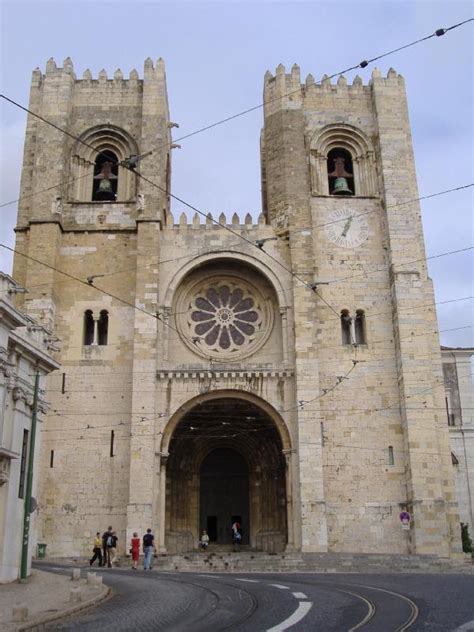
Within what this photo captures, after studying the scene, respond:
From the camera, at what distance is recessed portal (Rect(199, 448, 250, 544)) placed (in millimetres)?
26844

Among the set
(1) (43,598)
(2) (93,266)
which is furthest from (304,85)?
(1) (43,598)

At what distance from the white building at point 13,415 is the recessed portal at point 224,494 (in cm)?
1181

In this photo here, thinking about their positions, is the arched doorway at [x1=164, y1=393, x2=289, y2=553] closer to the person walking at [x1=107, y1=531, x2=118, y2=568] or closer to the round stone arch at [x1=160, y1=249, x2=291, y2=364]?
the round stone arch at [x1=160, y1=249, x2=291, y2=364]

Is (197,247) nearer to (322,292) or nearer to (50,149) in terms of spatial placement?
(322,292)

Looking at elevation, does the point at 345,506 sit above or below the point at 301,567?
above

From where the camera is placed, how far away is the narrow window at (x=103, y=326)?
2533 cm

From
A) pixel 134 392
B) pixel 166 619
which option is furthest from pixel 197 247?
pixel 166 619

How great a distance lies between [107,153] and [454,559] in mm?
19163

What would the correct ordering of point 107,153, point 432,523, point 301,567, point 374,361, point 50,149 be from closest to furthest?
point 301,567 → point 432,523 → point 374,361 → point 50,149 → point 107,153

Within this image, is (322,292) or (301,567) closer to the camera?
(301,567)

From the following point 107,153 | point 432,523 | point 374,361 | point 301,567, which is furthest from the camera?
point 107,153

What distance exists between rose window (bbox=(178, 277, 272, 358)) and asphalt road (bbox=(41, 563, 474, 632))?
13.5 meters

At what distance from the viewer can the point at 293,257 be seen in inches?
992

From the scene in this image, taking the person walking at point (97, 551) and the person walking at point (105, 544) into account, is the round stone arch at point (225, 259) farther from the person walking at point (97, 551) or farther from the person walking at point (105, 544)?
the person walking at point (97, 551)
